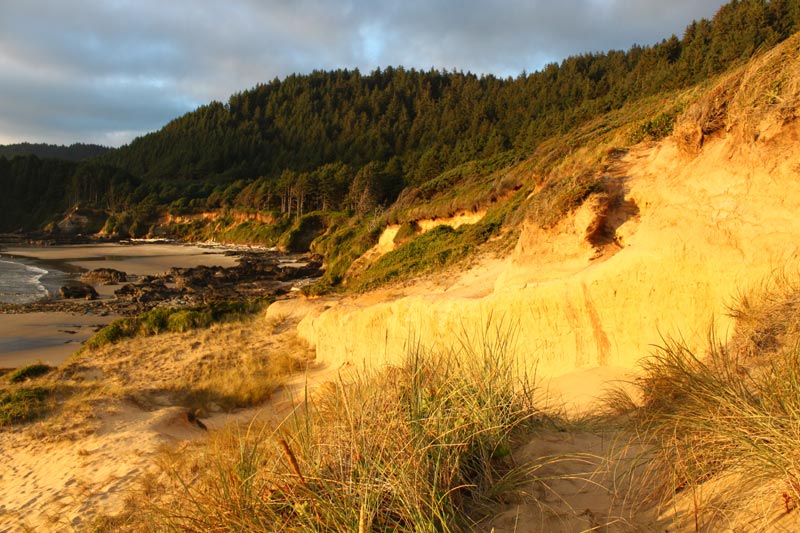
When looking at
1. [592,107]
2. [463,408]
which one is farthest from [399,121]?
[463,408]

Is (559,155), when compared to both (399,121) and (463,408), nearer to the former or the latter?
(463,408)

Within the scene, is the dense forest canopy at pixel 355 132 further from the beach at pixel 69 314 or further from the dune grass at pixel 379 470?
the dune grass at pixel 379 470

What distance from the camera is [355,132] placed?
4833 inches

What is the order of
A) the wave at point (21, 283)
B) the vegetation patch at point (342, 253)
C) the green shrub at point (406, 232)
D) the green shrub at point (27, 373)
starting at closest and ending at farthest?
1. the green shrub at point (27, 373)
2. the vegetation patch at point (342, 253)
3. the green shrub at point (406, 232)
4. the wave at point (21, 283)

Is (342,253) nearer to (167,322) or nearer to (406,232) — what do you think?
(406,232)

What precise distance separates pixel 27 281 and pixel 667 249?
141ft

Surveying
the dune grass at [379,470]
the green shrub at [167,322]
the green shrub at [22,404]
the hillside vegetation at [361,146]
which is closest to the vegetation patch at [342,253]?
the hillside vegetation at [361,146]

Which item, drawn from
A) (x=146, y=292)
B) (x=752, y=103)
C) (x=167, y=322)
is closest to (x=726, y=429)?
(x=752, y=103)

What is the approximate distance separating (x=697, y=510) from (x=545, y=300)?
17.7 feet

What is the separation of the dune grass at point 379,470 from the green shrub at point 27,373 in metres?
12.5

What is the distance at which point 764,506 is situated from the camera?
2197 millimetres

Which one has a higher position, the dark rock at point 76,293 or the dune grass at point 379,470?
the dune grass at point 379,470

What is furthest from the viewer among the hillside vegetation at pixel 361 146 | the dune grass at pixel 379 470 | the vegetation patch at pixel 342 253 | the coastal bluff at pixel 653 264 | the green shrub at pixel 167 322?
the hillside vegetation at pixel 361 146

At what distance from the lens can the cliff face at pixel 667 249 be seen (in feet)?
17.6
